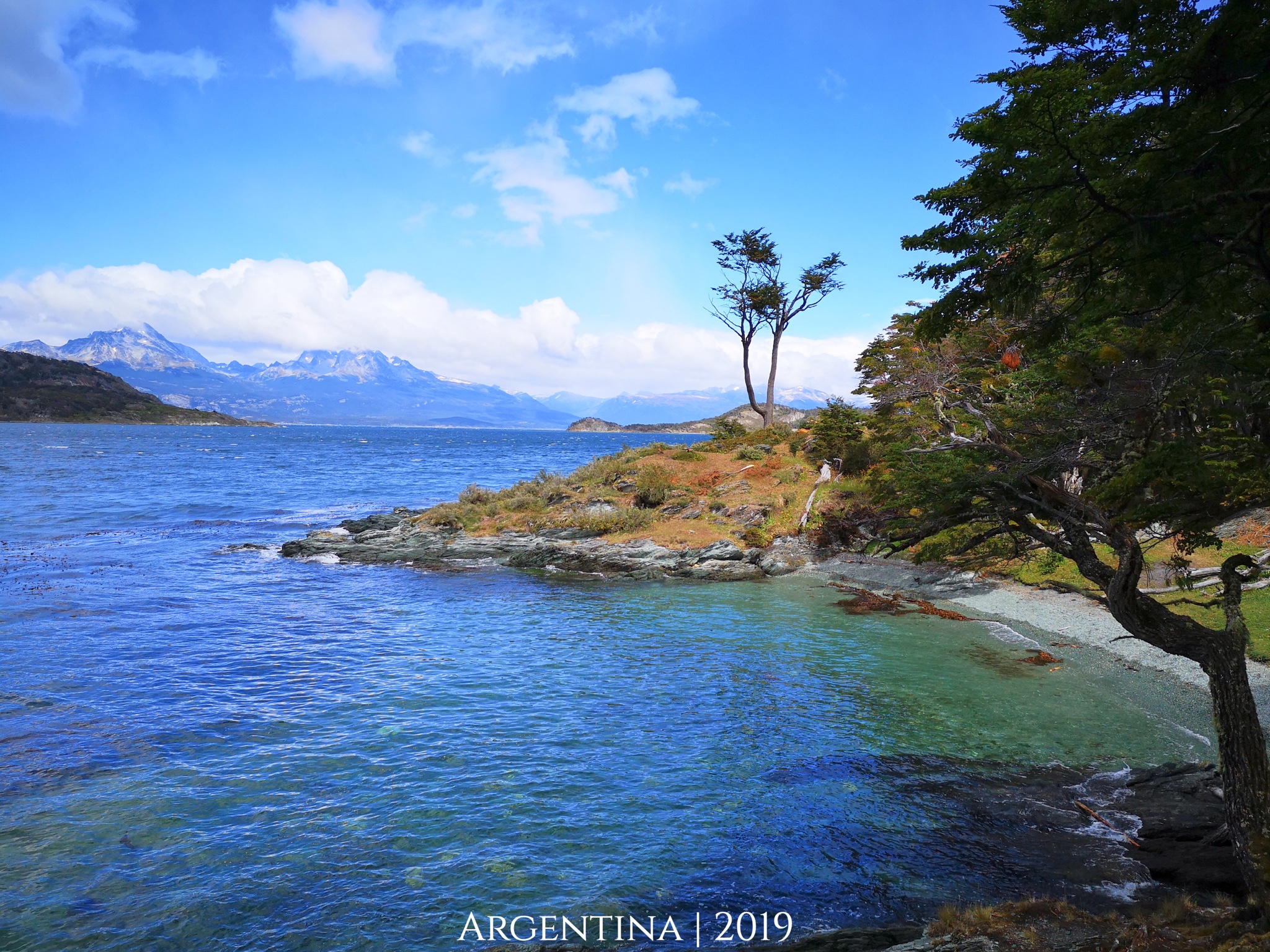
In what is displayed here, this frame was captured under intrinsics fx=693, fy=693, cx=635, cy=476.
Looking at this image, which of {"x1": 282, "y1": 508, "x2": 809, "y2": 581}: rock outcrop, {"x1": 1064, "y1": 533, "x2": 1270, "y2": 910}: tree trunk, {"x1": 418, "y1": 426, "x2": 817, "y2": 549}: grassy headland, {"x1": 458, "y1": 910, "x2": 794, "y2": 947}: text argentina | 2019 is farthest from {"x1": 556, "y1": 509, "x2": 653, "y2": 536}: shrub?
{"x1": 1064, "y1": 533, "x2": 1270, "y2": 910}: tree trunk

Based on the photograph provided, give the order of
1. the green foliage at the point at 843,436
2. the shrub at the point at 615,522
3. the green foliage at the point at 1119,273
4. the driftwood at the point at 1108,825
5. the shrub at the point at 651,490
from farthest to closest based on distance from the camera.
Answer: the shrub at the point at 651,490
the green foliage at the point at 843,436
the shrub at the point at 615,522
the driftwood at the point at 1108,825
the green foliage at the point at 1119,273

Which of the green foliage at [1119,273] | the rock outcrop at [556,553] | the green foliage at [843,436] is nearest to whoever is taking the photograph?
the green foliage at [1119,273]

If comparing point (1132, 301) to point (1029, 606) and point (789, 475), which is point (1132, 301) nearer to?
point (1029, 606)

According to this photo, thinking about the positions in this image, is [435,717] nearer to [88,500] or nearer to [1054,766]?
[1054,766]

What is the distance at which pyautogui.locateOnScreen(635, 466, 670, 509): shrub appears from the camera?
129 feet

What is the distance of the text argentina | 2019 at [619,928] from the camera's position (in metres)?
7.91

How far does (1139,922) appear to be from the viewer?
7.28m

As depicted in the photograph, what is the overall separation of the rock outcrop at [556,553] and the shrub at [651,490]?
458cm

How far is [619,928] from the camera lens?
8.13m

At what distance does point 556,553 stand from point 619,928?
980 inches

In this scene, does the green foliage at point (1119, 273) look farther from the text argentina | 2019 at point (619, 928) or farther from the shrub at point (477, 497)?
the shrub at point (477, 497)

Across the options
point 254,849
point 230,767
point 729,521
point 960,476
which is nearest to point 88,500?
point 729,521

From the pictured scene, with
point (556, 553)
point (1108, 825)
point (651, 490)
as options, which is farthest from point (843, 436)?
point (1108, 825)

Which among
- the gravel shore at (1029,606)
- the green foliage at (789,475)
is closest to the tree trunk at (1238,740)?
the gravel shore at (1029,606)
